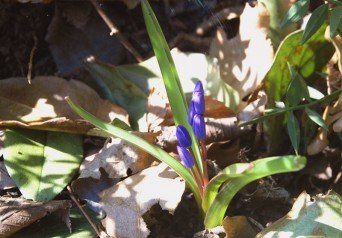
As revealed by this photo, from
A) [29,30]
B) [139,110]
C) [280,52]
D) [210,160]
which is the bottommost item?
[210,160]

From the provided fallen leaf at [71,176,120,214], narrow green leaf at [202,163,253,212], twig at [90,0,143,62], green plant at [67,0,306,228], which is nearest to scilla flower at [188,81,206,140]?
green plant at [67,0,306,228]

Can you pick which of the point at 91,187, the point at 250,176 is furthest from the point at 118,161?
the point at 250,176

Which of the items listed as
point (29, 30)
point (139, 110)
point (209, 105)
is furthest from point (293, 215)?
point (29, 30)

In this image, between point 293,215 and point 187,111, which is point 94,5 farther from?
point 293,215

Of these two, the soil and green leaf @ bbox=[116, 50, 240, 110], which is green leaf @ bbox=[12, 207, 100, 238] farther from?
green leaf @ bbox=[116, 50, 240, 110]

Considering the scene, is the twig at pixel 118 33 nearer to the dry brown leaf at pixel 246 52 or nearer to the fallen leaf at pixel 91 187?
the dry brown leaf at pixel 246 52

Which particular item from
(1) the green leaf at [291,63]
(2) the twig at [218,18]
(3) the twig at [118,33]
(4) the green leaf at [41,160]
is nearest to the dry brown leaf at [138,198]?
(4) the green leaf at [41,160]
